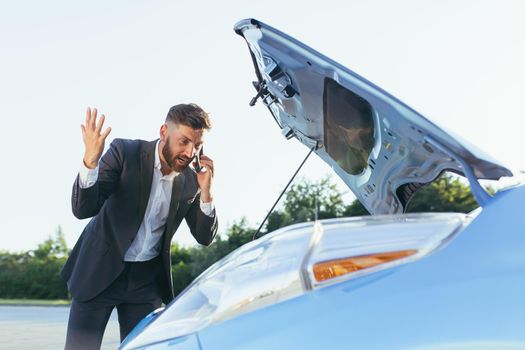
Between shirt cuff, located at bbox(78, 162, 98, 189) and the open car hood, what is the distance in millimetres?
925

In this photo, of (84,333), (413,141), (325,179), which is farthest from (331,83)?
(325,179)

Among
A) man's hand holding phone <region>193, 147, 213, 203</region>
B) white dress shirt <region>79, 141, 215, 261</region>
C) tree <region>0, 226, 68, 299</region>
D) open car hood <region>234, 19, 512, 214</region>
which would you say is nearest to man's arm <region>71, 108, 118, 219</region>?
white dress shirt <region>79, 141, 215, 261</region>

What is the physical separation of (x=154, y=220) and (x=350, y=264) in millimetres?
2397

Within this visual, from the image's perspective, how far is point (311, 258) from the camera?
57.2 inches

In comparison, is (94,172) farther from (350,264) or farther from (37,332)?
(37,332)

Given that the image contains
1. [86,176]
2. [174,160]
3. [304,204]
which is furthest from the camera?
[304,204]

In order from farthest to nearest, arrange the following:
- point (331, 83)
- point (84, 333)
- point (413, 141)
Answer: point (84, 333)
point (331, 83)
point (413, 141)

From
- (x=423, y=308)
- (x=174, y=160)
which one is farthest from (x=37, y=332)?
(x=423, y=308)

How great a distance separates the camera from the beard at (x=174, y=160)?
360cm

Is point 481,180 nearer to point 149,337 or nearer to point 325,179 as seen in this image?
point 149,337

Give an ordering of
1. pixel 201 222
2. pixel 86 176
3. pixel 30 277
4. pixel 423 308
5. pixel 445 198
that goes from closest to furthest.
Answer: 1. pixel 423 308
2. pixel 86 176
3. pixel 201 222
4. pixel 445 198
5. pixel 30 277

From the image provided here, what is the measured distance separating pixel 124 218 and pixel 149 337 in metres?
2.03

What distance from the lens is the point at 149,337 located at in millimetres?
1692

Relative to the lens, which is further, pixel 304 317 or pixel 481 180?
pixel 481 180
